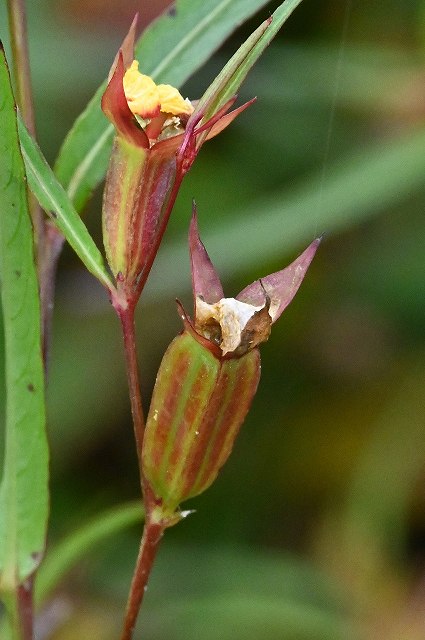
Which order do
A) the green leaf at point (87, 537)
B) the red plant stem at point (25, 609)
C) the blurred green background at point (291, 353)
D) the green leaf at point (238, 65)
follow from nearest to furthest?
the green leaf at point (238, 65) → the red plant stem at point (25, 609) → the green leaf at point (87, 537) → the blurred green background at point (291, 353)

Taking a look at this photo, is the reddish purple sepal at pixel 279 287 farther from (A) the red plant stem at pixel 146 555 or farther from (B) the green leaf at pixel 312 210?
(B) the green leaf at pixel 312 210

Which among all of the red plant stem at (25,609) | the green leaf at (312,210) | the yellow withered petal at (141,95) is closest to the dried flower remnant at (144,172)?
the yellow withered petal at (141,95)

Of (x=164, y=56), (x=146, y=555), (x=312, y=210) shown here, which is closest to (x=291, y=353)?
(x=312, y=210)

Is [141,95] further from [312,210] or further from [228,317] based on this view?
[312,210]

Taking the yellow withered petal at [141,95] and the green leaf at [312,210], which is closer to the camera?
the yellow withered petal at [141,95]

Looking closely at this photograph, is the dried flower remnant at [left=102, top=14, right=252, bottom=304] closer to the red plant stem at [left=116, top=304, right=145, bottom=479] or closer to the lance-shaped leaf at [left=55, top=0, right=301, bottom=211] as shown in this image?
the red plant stem at [left=116, top=304, right=145, bottom=479]

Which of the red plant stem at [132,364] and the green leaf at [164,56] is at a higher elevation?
the green leaf at [164,56]
